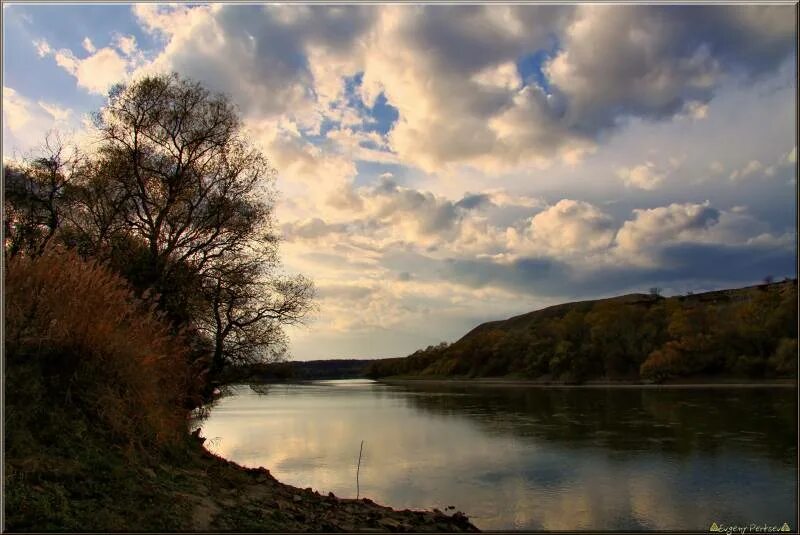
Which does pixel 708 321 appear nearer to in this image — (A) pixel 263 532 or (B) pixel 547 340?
(B) pixel 547 340

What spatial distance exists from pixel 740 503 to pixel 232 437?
19946 millimetres

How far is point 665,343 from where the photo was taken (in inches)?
3241

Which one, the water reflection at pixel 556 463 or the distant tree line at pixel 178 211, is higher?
the distant tree line at pixel 178 211

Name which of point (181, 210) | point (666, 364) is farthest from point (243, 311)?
point (666, 364)

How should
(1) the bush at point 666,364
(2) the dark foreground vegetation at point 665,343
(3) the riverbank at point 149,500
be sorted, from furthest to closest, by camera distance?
(1) the bush at point 666,364
(2) the dark foreground vegetation at point 665,343
(3) the riverbank at point 149,500

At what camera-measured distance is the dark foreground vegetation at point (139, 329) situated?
7.68 metres

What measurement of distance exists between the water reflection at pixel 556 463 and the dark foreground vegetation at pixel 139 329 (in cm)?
341

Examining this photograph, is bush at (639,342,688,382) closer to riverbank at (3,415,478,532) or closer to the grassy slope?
riverbank at (3,415,478,532)

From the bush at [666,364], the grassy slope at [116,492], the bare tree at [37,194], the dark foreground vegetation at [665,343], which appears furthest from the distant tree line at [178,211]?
the bush at [666,364]

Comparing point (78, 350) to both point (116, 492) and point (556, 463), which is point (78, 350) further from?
point (556, 463)

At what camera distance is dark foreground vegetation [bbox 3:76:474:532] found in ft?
25.2

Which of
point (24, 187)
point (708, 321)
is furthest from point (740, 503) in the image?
point (708, 321)

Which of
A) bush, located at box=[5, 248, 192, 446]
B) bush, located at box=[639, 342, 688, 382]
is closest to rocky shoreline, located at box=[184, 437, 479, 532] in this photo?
bush, located at box=[5, 248, 192, 446]

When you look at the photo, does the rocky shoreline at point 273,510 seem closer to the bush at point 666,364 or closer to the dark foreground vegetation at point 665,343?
the dark foreground vegetation at point 665,343
